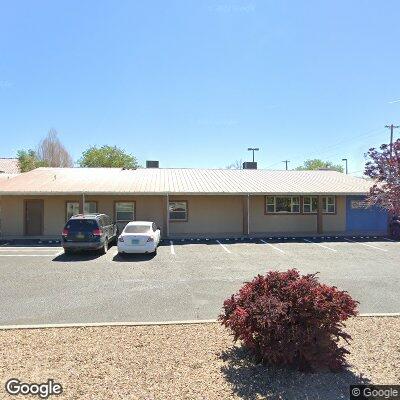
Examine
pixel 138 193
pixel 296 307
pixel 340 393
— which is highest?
pixel 138 193

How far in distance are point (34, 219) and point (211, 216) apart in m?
10.8

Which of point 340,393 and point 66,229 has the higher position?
point 66,229

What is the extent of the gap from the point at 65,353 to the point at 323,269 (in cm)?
954

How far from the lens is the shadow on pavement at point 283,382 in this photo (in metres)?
4.30

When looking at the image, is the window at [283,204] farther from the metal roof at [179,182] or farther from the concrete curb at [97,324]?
the concrete curb at [97,324]

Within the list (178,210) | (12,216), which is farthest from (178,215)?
(12,216)

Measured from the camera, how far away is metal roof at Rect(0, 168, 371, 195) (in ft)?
69.6

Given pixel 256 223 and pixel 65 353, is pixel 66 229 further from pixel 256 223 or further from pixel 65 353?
pixel 256 223

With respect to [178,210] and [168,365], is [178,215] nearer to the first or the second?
[178,210]

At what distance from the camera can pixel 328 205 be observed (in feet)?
79.9

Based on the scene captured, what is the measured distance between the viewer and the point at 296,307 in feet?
15.8

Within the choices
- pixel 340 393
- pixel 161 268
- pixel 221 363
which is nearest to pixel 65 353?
pixel 221 363

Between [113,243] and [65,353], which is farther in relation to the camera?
[113,243]

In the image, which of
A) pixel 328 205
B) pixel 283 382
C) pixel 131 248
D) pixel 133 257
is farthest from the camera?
pixel 328 205
